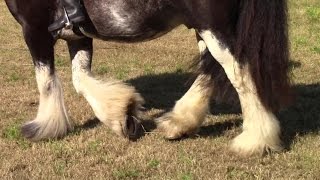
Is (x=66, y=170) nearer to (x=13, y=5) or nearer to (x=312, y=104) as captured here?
(x=13, y=5)

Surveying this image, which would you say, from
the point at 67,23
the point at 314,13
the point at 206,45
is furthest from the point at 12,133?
the point at 314,13

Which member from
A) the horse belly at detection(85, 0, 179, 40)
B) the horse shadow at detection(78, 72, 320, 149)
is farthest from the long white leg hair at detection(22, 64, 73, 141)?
the horse belly at detection(85, 0, 179, 40)

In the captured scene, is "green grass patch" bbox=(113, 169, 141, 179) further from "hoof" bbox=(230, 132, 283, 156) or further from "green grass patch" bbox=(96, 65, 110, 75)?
"green grass patch" bbox=(96, 65, 110, 75)

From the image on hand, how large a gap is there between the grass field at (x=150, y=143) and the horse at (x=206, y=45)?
0.51 ft

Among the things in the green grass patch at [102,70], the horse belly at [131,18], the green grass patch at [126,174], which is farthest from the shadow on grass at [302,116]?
the green grass patch at [102,70]

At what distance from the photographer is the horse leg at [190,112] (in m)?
5.01

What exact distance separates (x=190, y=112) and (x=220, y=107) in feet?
3.24

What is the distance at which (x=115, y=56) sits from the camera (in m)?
9.02

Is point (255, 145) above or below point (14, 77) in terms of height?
above

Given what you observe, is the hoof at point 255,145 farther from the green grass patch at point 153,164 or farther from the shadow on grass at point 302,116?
the green grass patch at point 153,164

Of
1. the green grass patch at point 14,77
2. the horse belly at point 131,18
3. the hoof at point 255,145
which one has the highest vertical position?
the horse belly at point 131,18

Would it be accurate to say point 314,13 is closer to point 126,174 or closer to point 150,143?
point 150,143

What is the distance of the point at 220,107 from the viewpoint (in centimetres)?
605

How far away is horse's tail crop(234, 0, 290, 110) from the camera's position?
14.1 feet
